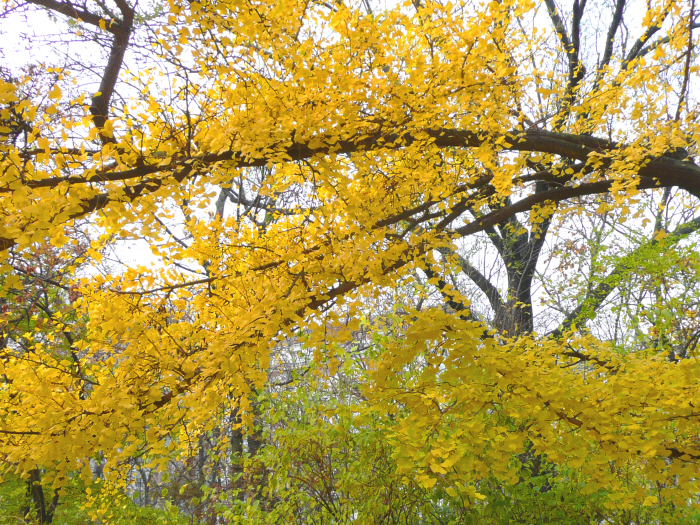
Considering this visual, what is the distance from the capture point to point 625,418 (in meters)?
2.21

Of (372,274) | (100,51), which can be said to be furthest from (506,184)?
(100,51)

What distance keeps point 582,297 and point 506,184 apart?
429 centimetres

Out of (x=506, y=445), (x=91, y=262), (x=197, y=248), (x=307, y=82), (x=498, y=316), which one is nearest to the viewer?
(x=506, y=445)

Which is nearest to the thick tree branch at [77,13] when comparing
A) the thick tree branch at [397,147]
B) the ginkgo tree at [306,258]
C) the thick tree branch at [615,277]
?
the ginkgo tree at [306,258]

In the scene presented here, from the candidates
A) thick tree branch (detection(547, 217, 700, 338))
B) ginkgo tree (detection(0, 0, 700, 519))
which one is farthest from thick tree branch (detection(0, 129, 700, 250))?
thick tree branch (detection(547, 217, 700, 338))

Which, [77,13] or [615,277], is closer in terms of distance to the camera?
[77,13]

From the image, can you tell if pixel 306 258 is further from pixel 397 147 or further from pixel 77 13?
pixel 77 13

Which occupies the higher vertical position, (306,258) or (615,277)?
(615,277)

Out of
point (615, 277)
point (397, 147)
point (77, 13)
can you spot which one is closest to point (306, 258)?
point (397, 147)

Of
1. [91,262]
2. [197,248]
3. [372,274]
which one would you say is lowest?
[372,274]

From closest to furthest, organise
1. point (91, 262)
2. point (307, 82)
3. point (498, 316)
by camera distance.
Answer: point (307, 82)
point (91, 262)
point (498, 316)

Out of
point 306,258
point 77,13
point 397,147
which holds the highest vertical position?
point 77,13

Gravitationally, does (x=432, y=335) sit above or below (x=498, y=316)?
below

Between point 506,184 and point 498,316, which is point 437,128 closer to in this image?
point 506,184
